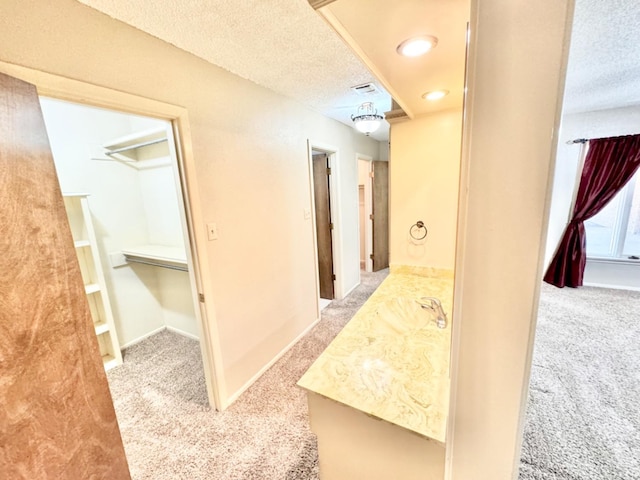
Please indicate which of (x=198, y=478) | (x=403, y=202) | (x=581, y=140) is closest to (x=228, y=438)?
(x=198, y=478)

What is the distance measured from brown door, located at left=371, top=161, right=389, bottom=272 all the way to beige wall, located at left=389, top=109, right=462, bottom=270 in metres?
2.52

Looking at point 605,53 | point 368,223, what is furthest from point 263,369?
point 605,53

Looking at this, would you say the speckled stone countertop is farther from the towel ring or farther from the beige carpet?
the beige carpet

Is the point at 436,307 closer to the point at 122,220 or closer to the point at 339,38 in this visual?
the point at 339,38

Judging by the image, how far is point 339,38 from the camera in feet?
3.68

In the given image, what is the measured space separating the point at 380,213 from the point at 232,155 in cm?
319

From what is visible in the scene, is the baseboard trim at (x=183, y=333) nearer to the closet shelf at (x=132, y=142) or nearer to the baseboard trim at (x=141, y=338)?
the baseboard trim at (x=141, y=338)

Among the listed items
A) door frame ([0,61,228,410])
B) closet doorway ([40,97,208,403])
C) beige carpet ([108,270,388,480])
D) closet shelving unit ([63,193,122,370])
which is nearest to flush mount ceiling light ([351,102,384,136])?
door frame ([0,61,228,410])

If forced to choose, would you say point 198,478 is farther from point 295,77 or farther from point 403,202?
point 295,77

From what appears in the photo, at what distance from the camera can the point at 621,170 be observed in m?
3.09

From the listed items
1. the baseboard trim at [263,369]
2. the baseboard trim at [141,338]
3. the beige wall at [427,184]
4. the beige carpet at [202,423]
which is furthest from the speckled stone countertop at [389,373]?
the baseboard trim at [141,338]

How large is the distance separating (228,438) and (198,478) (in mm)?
242

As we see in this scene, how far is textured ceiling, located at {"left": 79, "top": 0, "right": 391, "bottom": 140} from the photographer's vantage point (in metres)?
1.15

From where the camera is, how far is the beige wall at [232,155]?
1060 mm
